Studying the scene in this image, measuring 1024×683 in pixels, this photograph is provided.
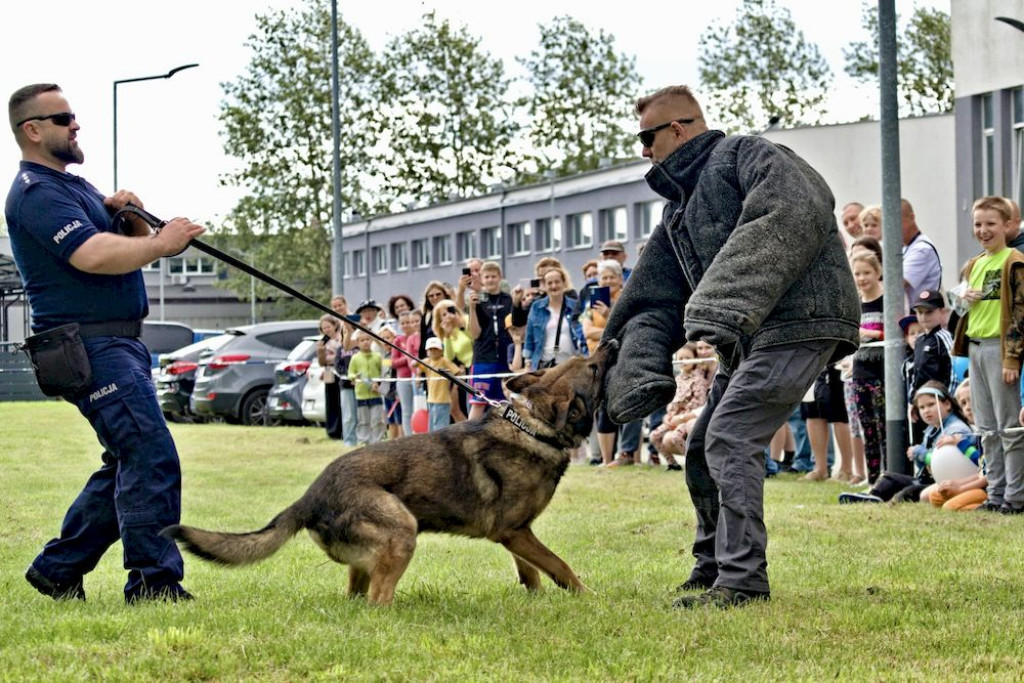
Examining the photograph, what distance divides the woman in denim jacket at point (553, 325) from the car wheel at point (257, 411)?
39.6ft

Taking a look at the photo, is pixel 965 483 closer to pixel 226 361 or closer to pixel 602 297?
pixel 602 297

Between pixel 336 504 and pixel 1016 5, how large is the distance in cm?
1977

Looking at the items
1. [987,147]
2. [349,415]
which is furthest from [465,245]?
[349,415]

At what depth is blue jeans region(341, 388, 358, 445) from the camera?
66.2 ft

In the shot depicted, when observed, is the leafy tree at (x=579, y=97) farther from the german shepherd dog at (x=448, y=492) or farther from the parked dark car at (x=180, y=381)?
the german shepherd dog at (x=448, y=492)

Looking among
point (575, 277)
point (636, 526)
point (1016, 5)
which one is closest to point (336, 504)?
point (636, 526)

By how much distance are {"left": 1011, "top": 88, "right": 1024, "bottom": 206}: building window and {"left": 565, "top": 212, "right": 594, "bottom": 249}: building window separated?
1419 inches

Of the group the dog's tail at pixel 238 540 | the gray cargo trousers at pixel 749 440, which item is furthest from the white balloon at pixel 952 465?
the dog's tail at pixel 238 540

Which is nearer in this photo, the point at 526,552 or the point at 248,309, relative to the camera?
the point at 526,552

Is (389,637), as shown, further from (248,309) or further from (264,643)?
(248,309)

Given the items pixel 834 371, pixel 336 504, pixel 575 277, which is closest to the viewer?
pixel 336 504

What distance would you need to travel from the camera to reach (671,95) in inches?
263

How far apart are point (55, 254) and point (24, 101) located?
0.71 m

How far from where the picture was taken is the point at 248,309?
4090 inches
